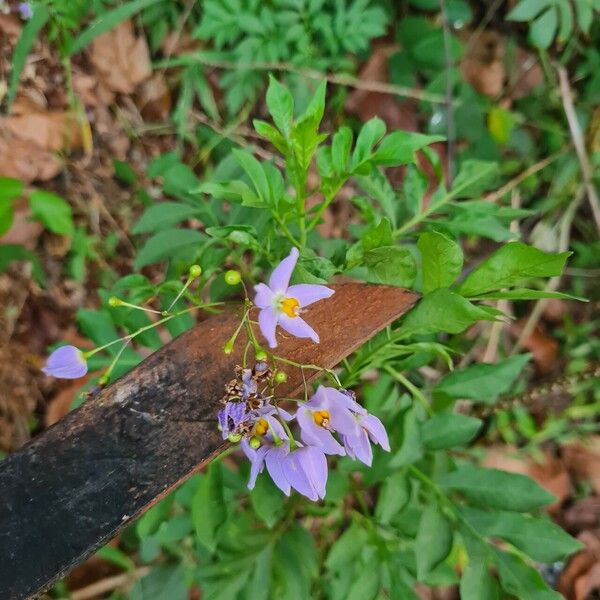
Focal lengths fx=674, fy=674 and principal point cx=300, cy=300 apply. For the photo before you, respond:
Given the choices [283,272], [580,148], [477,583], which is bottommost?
[477,583]

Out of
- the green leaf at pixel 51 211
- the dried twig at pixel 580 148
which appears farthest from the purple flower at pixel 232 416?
the dried twig at pixel 580 148

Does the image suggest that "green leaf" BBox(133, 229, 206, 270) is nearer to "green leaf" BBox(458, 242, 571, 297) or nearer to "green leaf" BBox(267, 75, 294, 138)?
"green leaf" BBox(267, 75, 294, 138)

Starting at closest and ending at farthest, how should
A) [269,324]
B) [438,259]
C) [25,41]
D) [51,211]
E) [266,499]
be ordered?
1. [269,324]
2. [438,259]
3. [266,499]
4. [25,41]
5. [51,211]

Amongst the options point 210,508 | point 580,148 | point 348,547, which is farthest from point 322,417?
point 580,148

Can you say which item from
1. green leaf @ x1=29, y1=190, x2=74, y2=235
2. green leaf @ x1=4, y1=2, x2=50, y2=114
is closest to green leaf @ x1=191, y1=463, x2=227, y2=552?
green leaf @ x1=29, y1=190, x2=74, y2=235

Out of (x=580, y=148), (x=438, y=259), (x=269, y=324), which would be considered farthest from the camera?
(x=580, y=148)

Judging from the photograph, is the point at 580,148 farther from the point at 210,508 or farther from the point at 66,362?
the point at 66,362

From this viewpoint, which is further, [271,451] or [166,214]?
[166,214]
